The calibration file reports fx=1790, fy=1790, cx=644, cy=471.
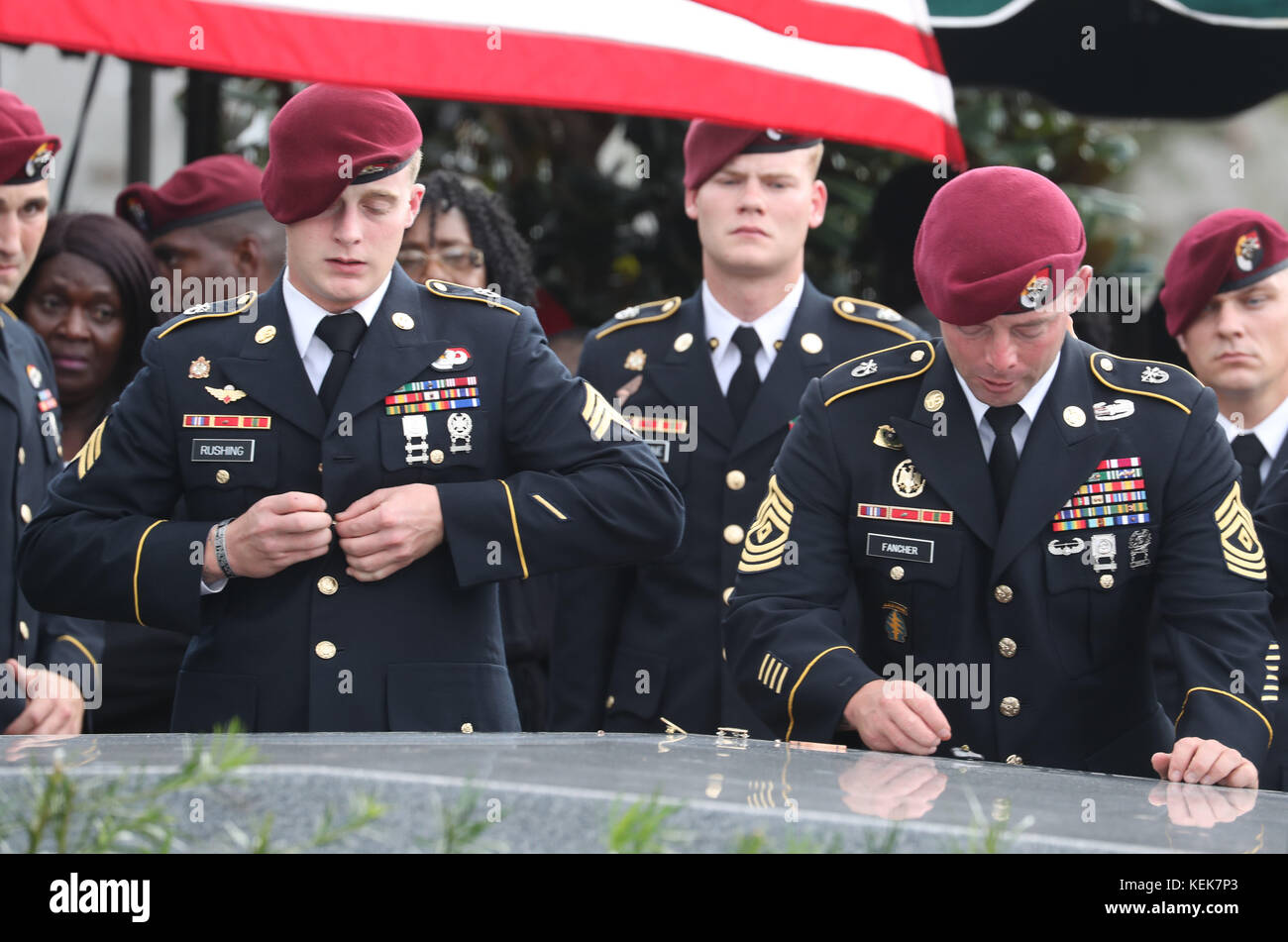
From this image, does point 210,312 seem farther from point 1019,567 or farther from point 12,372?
point 1019,567

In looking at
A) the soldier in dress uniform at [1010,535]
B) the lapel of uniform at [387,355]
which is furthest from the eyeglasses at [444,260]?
the soldier in dress uniform at [1010,535]

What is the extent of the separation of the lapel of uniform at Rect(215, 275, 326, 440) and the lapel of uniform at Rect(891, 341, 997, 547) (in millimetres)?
1187

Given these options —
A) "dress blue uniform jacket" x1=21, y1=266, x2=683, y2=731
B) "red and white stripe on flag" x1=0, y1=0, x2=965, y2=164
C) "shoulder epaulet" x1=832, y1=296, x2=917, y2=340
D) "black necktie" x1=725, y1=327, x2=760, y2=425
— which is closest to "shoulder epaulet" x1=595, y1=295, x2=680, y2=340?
"black necktie" x1=725, y1=327, x2=760, y2=425

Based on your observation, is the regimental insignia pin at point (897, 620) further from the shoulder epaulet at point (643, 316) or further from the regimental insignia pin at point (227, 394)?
the shoulder epaulet at point (643, 316)

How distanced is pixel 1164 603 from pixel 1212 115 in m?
5.66

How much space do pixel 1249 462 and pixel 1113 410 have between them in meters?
1.37

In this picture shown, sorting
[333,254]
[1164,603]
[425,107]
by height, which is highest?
[425,107]

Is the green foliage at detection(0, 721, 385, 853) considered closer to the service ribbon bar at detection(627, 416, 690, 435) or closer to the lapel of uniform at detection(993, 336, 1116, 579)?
the lapel of uniform at detection(993, 336, 1116, 579)

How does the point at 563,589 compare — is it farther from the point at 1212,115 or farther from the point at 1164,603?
the point at 1212,115

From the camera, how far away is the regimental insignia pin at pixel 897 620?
3.85 metres

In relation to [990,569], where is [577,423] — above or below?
above
